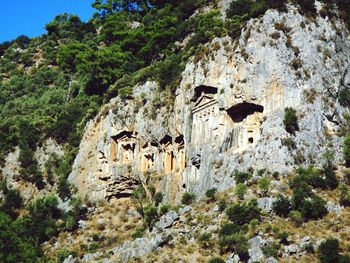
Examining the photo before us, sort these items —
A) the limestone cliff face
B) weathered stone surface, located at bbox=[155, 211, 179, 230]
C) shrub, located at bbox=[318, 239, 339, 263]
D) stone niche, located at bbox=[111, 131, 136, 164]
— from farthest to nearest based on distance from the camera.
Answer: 1. stone niche, located at bbox=[111, 131, 136, 164]
2. the limestone cliff face
3. weathered stone surface, located at bbox=[155, 211, 179, 230]
4. shrub, located at bbox=[318, 239, 339, 263]

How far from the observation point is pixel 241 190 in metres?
52.8

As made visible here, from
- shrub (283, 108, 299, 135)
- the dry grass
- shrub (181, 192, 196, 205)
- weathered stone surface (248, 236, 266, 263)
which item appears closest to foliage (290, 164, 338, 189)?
shrub (283, 108, 299, 135)

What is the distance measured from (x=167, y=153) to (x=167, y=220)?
11084 mm

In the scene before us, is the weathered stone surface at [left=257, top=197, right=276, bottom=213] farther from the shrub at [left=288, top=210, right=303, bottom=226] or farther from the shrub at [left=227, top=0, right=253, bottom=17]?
the shrub at [left=227, top=0, right=253, bottom=17]

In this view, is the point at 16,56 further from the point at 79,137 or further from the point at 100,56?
the point at 79,137

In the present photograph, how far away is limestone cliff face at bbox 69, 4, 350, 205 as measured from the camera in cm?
5659

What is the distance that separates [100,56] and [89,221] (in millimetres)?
22392

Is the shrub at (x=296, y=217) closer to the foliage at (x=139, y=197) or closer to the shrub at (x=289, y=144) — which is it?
the shrub at (x=289, y=144)

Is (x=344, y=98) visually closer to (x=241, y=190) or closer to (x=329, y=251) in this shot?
(x=241, y=190)

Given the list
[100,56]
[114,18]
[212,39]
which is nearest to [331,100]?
[212,39]

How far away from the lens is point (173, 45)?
75.6 meters

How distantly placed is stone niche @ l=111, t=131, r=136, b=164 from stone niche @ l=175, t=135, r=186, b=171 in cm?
485

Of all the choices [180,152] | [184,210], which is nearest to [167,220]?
[184,210]

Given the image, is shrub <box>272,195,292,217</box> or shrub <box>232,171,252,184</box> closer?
shrub <box>272,195,292,217</box>
